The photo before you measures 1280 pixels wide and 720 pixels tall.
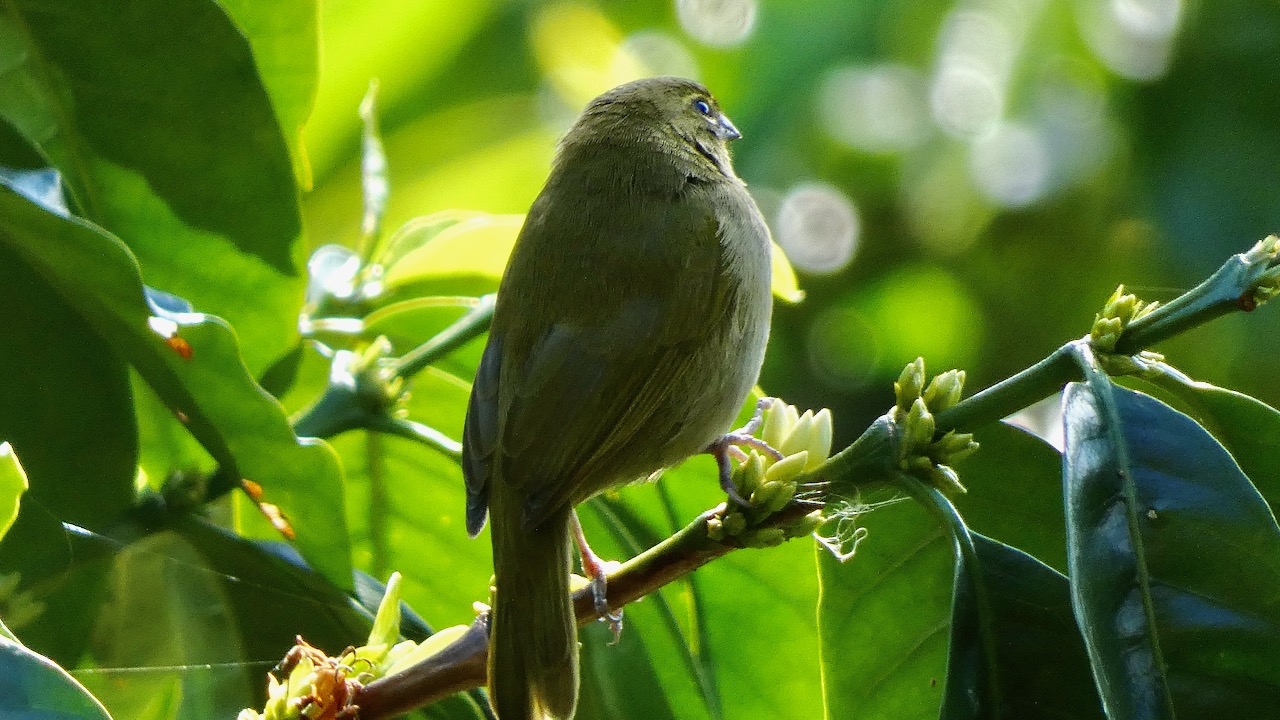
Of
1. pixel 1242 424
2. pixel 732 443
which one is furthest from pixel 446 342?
pixel 1242 424

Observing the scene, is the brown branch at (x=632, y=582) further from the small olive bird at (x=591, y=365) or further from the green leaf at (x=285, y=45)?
the green leaf at (x=285, y=45)

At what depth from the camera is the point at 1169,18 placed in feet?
17.7

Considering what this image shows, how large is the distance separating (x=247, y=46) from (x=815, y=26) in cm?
369

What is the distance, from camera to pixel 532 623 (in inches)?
87.7

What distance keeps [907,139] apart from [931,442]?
171 inches

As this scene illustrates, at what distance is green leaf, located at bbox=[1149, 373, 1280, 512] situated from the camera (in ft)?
6.18

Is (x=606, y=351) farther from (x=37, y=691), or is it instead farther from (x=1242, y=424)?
(x=37, y=691)

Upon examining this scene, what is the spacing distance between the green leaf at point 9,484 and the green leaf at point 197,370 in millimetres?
575

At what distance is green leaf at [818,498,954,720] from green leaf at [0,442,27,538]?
1.11 meters

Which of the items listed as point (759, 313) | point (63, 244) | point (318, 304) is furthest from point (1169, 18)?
point (63, 244)

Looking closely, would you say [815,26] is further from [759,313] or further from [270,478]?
[270,478]

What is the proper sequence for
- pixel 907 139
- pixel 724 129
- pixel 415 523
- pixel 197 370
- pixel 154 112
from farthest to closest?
pixel 907 139 → pixel 724 129 → pixel 415 523 → pixel 154 112 → pixel 197 370

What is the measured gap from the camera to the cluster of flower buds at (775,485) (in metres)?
1.80

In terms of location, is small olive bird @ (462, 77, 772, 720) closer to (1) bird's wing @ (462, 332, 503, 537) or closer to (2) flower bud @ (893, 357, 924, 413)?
(1) bird's wing @ (462, 332, 503, 537)
